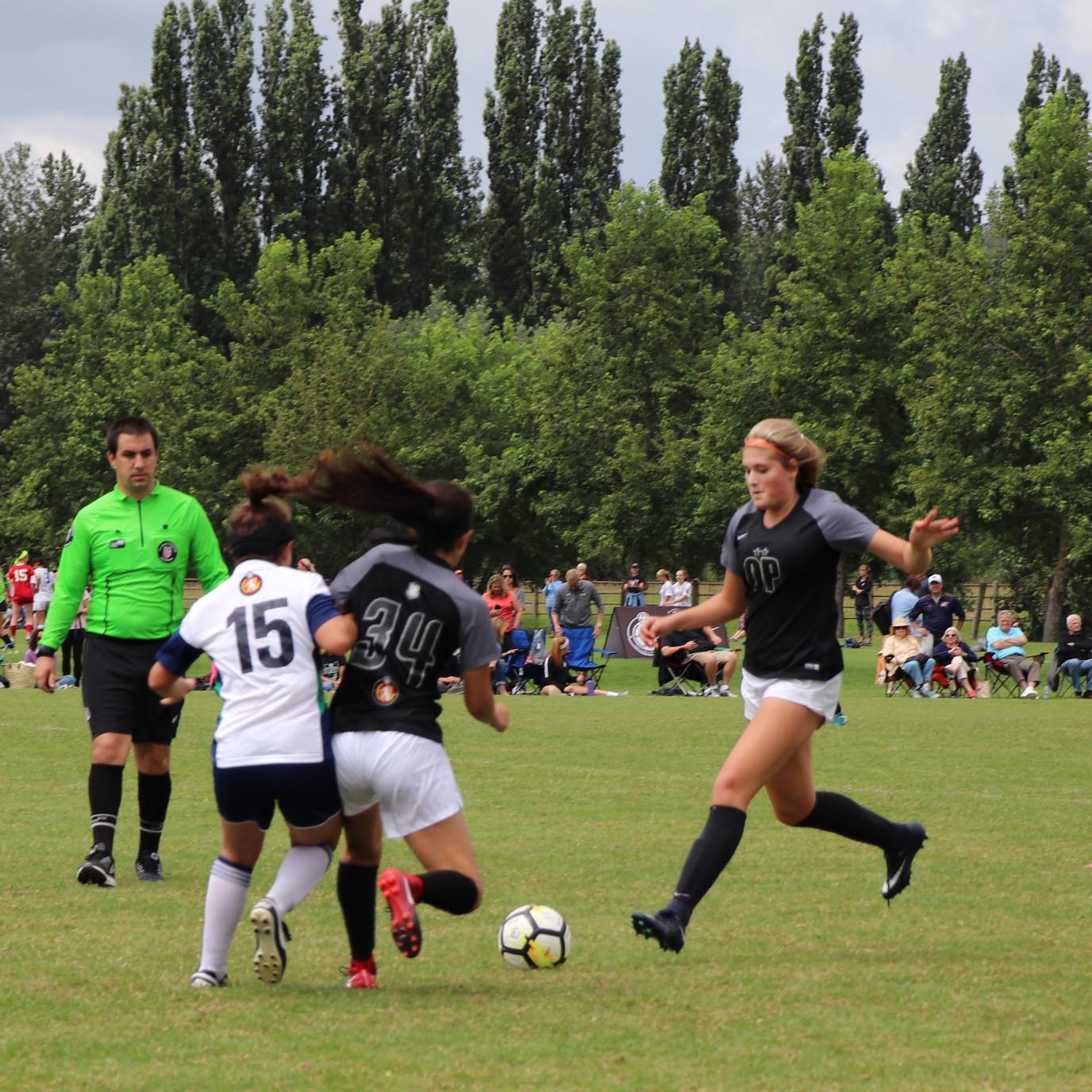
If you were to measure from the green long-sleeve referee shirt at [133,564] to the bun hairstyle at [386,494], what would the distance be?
→ 2.53 m

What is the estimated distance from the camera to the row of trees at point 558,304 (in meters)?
41.9

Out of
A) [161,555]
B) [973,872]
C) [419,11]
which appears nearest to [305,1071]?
[161,555]

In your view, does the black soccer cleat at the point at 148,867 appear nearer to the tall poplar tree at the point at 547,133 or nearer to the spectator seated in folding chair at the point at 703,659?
the spectator seated in folding chair at the point at 703,659

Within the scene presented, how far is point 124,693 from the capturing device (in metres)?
7.93

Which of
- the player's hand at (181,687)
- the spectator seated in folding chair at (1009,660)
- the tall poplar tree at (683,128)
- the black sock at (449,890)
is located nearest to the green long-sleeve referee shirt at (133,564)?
the player's hand at (181,687)

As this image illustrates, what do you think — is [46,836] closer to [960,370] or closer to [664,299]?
[960,370]

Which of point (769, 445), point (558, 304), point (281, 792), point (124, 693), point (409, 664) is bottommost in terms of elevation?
point (281, 792)

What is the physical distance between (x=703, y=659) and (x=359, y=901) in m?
18.9

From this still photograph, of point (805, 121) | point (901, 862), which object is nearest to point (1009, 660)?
point (901, 862)

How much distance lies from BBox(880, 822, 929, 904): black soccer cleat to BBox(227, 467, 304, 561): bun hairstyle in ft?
9.52

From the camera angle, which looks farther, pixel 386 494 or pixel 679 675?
pixel 679 675

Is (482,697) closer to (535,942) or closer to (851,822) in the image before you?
(535,942)

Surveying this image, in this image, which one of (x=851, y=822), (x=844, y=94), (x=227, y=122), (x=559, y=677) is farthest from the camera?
(x=227, y=122)

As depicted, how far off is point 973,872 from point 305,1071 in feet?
15.0
